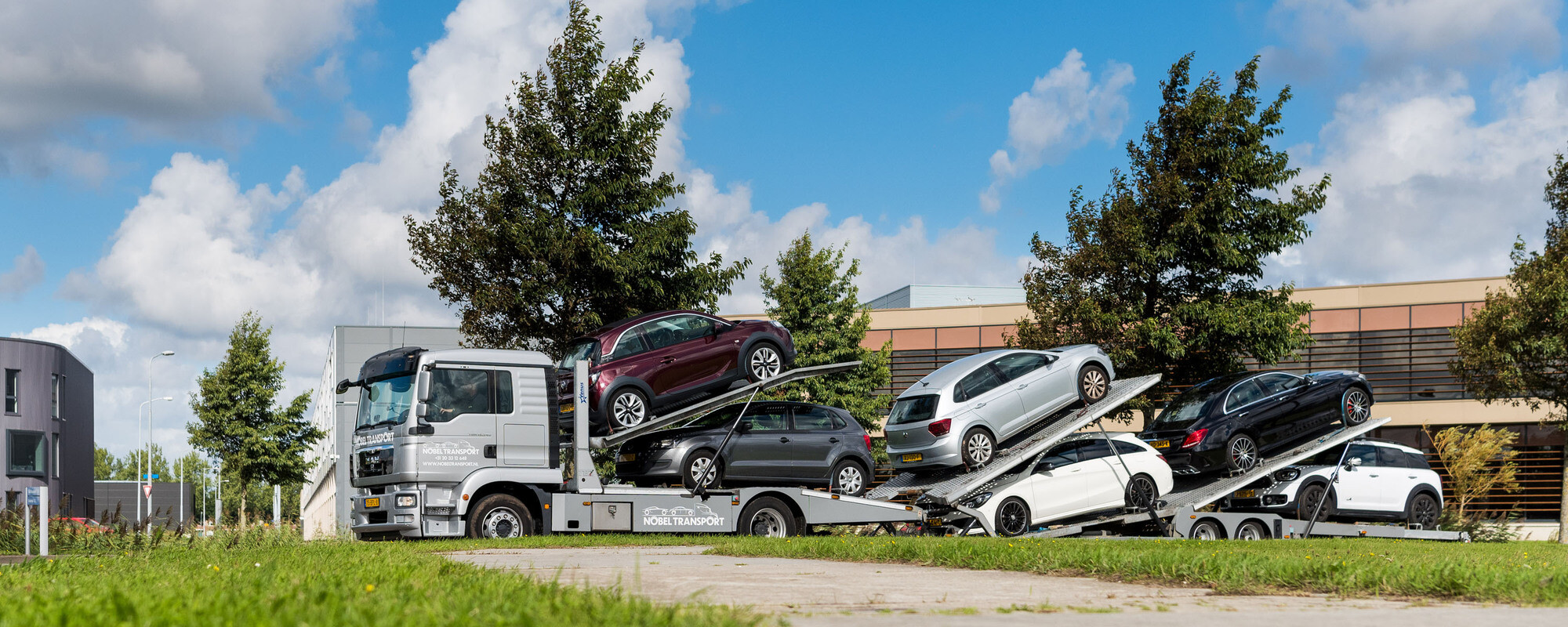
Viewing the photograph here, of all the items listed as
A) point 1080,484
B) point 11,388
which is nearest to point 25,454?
point 11,388

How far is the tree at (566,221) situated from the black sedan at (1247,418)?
320 inches

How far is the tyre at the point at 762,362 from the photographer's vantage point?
1616cm

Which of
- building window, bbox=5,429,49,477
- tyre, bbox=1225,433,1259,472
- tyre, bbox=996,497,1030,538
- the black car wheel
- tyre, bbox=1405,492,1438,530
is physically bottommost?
building window, bbox=5,429,49,477

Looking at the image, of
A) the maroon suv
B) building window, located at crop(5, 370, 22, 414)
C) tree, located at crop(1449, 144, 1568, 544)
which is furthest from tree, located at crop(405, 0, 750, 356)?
building window, located at crop(5, 370, 22, 414)

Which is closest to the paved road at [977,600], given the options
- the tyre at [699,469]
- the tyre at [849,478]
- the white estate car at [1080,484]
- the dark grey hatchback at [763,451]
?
the tyre at [699,469]

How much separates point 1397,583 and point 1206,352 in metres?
15.3

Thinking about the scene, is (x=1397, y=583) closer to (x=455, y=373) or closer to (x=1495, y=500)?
(x=455, y=373)

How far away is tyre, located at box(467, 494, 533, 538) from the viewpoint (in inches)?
553

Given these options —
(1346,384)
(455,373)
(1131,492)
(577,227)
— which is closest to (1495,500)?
(1346,384)

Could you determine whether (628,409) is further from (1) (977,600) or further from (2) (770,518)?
(1) (977,600)

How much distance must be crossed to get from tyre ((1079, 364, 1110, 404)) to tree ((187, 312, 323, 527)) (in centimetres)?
2853

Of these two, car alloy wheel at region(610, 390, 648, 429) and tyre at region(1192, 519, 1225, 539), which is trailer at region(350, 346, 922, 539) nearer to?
car alloy wheel at region(610, 390, 648, 429)

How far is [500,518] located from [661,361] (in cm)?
280

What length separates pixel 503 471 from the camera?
557 inches
